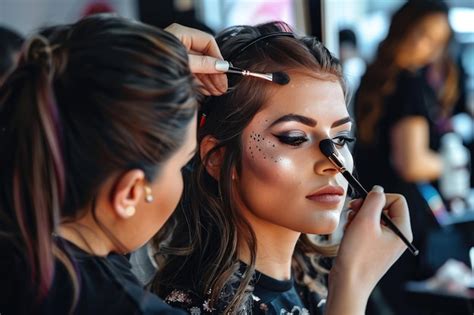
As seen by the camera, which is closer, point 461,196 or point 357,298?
point 357,298

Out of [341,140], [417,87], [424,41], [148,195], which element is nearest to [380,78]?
[417,87]

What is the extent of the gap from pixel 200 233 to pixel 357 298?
0.91 ft

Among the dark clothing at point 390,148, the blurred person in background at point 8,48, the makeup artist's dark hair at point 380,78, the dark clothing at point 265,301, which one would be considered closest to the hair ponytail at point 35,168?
the dark clothing at point 265,301

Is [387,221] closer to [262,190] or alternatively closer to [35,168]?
[262,190]

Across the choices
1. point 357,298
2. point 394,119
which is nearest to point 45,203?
point 357,298

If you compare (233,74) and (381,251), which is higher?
(233,74)

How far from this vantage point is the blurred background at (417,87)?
1.71 meters

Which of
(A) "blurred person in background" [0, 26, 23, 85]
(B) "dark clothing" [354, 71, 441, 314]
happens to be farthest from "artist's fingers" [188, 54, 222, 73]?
(B) "dark clothing" [354, 71, 441, 314]

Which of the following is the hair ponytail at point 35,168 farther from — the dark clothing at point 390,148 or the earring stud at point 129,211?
the dark clothing at point 390,148

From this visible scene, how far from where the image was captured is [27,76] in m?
0.74

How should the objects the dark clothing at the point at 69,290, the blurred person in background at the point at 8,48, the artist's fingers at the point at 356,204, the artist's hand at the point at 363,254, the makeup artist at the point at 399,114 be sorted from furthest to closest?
the makeup artist at the point at 399,114
the blurred person in background at the point at 8,48
the artist's fingers at the point at 356,204
the artist's hand at the point at 363,254
the dark clothing at the point at 69,290

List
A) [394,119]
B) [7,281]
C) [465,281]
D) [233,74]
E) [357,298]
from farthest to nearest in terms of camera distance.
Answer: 1. [394,119]
2. [465,281]
3. [233,74]
4. [357,298]
5. [7,281]

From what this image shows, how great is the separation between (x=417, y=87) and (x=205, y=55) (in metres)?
1.39

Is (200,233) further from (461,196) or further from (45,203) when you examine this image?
(461,196)
